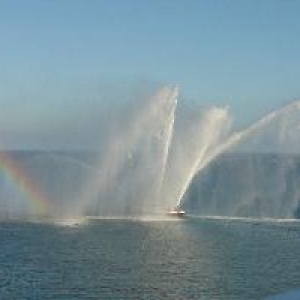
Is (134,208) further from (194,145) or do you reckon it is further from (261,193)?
(261,193)

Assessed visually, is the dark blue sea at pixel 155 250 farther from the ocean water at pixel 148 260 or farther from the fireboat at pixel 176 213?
the fireboat at pixel 176 213

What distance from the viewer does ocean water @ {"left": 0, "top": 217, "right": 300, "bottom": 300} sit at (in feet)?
187

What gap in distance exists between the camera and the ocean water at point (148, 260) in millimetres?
56906

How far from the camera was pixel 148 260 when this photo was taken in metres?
69.9

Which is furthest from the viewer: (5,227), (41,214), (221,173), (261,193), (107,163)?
(221,173)

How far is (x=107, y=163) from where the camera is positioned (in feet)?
411

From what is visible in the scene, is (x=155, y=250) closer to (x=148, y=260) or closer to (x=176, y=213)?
(x=148, y=260)

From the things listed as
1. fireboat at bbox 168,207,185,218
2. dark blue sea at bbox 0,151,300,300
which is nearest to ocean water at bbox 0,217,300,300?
dark blue sea at bbox 0,151,300,300

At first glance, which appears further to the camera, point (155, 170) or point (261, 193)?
point (261, 193)

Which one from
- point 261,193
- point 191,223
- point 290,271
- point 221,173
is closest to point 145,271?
point 290,271

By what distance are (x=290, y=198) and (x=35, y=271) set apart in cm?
7959

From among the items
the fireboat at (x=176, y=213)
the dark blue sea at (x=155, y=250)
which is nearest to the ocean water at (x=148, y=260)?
the dark blue sea at (x=155, y=250)

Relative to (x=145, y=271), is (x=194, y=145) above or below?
above

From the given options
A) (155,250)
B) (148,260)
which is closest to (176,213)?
(155,250)
